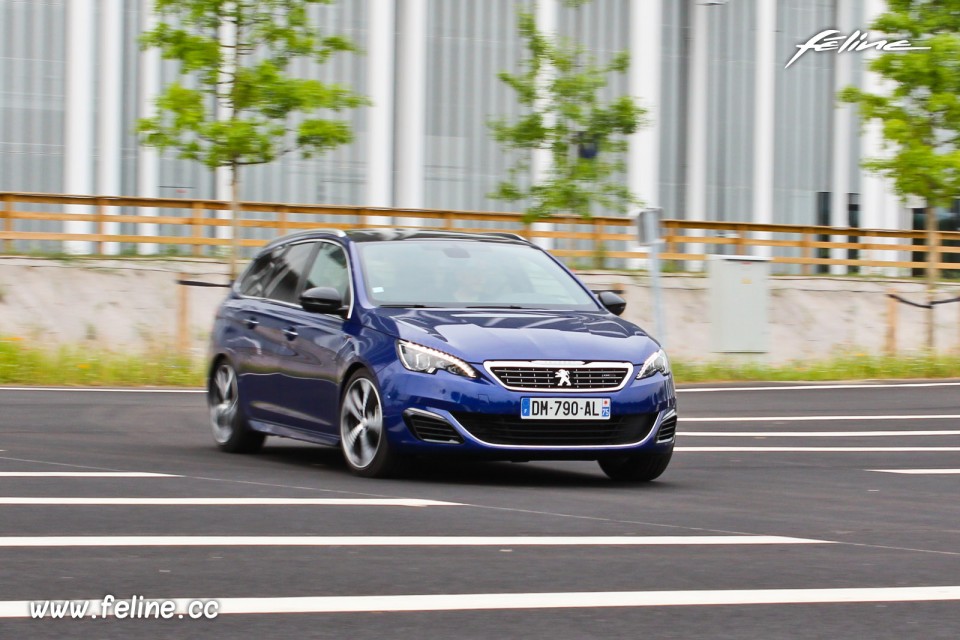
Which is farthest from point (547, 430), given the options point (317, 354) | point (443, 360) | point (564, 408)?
point (317, 354)

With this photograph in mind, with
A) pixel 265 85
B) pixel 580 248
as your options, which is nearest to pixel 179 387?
pixel 265 85

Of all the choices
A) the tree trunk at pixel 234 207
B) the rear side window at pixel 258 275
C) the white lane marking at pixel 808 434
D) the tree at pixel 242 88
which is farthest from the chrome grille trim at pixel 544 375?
the tree trunk at pixel 234 207

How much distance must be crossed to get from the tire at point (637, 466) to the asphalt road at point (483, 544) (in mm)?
120

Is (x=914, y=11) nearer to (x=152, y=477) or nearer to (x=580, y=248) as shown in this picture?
(x=580, y=248)

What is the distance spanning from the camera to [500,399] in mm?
9367

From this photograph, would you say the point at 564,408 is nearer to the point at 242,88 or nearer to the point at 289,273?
the point at 289,273

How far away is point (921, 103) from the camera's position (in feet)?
85.4

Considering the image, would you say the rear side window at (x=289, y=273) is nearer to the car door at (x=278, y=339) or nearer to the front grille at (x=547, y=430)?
the car door at (x=278, y=339)

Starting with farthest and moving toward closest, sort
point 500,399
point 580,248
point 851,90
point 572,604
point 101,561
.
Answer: point 580,248, point 851,90, point 500,399, point 101,561, point 572,604

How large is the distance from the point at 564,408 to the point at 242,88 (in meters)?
14.6

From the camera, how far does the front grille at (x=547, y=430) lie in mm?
9414

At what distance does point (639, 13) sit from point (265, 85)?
67.7 feet

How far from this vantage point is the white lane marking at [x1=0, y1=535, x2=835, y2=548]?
23.0 ft

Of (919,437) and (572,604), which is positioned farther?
(919,437)
